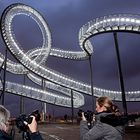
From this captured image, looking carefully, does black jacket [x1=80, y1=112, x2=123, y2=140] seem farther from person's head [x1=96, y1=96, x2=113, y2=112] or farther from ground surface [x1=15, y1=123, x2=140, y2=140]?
ground surface [x1=15, y1=123, x2=140, y2=140]

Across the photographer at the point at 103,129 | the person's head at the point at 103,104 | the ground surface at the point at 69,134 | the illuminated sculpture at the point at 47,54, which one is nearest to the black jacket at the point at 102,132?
the photographer at the point at 103,129

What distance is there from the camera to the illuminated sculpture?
1444 inches

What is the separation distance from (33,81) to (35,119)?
6119cm

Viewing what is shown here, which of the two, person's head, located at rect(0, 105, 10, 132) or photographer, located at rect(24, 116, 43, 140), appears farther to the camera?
photographer, located at rect(24, 116, 43, 140)

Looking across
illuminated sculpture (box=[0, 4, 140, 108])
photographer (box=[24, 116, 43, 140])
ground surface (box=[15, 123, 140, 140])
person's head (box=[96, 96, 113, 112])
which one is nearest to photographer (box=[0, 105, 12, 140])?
photographer (box=[24, 116, 43, 140])

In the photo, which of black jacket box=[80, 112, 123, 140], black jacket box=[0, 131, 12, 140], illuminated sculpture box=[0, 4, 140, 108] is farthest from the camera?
illuminated sculpture box=[0, 4, 140, 108]

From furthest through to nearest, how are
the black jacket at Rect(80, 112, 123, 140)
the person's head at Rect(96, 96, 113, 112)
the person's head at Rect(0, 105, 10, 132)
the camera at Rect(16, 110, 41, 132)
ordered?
1. the person's head at Rect(96, 96, 113, 112)
2. the black jacket at Rect(80, 112, 123, 140)
3. the camera at Rect(16, 110, 41, 132)
4. the person's head at Rect(0, 105, 10, 132)

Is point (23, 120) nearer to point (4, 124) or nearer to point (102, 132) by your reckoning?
point (4, 124)

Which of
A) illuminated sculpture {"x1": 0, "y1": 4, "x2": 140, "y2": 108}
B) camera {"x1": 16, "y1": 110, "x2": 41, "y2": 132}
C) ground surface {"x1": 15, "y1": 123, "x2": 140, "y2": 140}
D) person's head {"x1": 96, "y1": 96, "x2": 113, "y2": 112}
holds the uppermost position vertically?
illuminated sculpture {"x1": 0, "y1": 4, "x2": 140, "y2": 108}

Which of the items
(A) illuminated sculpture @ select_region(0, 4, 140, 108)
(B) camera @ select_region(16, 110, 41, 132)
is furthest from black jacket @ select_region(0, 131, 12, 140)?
(A) illuminated sculpture @ select_region(0, 4, 140, 108)

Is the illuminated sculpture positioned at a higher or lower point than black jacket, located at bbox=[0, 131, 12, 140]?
higher

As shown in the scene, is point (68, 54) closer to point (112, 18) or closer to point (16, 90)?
point (16, 90)

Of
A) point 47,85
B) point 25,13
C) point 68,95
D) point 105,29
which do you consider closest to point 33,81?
point 47,85

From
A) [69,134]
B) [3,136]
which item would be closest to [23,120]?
[3,136]
